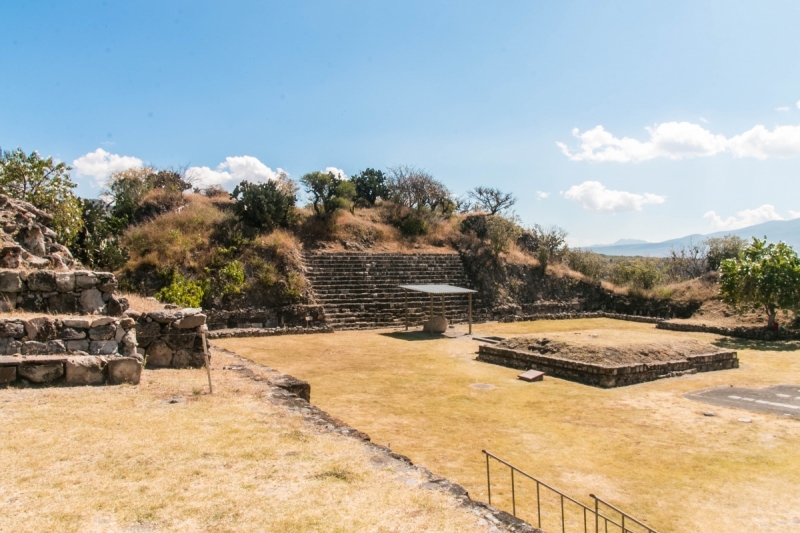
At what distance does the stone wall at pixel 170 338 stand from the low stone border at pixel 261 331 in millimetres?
8321

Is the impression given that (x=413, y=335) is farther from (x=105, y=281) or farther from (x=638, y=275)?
(x=638, y=275)

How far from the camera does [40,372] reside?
246 inches

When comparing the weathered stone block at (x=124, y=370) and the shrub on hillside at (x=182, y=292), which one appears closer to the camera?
the weathered stone block at (x=124, y=370)

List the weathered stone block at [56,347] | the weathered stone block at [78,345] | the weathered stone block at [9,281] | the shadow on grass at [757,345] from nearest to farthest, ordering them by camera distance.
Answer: the weathered stone block at [56,347], the weathered stone block at [78,345], the weathered stone block at [9,281], the shadow on grass at [757,345]

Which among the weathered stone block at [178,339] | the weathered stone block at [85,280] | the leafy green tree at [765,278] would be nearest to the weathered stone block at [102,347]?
the weathered stone block at [85,280]

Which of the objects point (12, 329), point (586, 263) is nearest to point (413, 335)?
point (12, 329)

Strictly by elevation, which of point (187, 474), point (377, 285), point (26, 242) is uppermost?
point (26, 242)

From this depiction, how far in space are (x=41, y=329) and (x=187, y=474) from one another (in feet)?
12.6

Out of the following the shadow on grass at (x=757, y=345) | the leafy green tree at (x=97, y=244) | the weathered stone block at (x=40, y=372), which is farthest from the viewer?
the leafy green tree at (x=97, y=244)

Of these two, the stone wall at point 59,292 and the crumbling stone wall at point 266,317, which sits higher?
the stone wall at point 59,292

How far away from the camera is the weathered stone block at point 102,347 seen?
6.78m

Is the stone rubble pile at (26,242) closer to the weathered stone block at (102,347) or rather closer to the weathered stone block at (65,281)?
the weathered stone block at (65,281)

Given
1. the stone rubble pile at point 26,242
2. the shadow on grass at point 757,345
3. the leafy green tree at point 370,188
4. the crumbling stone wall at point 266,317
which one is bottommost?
the shadow on grass at point 757,345

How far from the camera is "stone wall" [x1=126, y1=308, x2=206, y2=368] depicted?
8156mm
